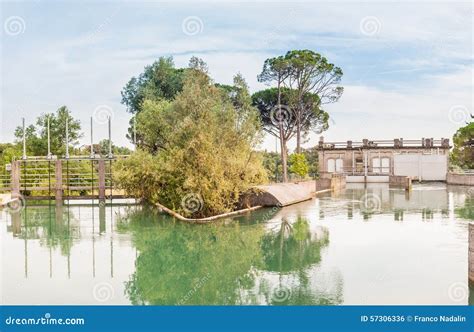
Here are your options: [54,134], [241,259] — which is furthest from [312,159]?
[241,259]

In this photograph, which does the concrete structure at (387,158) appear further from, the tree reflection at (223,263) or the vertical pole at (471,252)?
the vertical pole at (471,252)

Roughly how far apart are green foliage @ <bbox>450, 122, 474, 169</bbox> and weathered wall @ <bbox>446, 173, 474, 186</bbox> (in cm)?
754

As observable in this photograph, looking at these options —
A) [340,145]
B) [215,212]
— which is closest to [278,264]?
[215,212]

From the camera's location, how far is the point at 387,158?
179ft

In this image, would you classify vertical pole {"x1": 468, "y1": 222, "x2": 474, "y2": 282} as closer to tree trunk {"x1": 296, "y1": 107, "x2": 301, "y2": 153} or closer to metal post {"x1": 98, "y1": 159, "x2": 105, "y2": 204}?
metal post {"x1": 98, "y1": 159, "x2": 105, "y2": 204}

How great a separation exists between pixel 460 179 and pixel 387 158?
10674mm

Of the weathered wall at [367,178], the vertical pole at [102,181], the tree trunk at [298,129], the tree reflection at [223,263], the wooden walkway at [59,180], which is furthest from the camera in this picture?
the weathered wall at [367,178]

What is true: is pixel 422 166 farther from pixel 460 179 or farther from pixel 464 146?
pixel 460 179

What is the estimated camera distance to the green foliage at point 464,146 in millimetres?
53528

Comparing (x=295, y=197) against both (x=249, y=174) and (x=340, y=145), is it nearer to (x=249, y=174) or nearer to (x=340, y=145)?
(x=249, y=174)

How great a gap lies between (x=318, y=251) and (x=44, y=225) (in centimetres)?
1022

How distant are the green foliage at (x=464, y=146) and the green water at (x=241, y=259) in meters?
33.7

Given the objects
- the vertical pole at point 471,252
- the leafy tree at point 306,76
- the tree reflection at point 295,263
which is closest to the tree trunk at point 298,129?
the leafy tree at point 306,76

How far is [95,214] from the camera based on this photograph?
2322 cm
